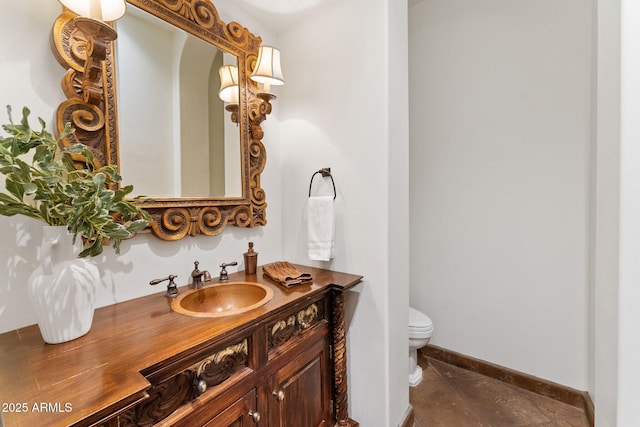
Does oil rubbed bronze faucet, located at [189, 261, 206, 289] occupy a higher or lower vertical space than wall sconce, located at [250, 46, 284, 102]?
lower

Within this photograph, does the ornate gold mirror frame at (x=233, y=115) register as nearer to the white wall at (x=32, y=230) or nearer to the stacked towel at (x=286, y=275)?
the white wall at (x=32, y=230)

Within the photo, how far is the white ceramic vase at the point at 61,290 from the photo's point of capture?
0.76 meters

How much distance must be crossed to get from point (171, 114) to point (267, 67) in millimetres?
559

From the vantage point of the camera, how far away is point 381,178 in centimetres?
139

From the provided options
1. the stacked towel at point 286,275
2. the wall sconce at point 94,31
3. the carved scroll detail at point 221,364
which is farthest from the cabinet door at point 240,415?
the wall sconce at point 94,31

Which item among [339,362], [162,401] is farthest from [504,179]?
[162,401]

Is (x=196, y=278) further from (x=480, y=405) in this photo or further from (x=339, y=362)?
(x=480, y=405)

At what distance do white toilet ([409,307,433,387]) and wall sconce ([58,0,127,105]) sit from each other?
7.01 feet

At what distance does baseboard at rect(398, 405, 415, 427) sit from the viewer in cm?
154

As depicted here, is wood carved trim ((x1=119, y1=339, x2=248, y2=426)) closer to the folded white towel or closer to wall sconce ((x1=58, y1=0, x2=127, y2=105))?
the folded white towel

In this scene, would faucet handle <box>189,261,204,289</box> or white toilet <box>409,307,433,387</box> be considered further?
white toilet <box>409,307,433,387</box>

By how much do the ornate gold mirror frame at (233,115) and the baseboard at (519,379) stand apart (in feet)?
5.97

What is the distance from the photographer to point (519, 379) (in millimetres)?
1896

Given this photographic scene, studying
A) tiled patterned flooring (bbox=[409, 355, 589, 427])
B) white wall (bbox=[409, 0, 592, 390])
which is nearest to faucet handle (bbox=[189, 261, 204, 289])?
tiled patterned flooring (bbox=[409, 355, 589, 427])
